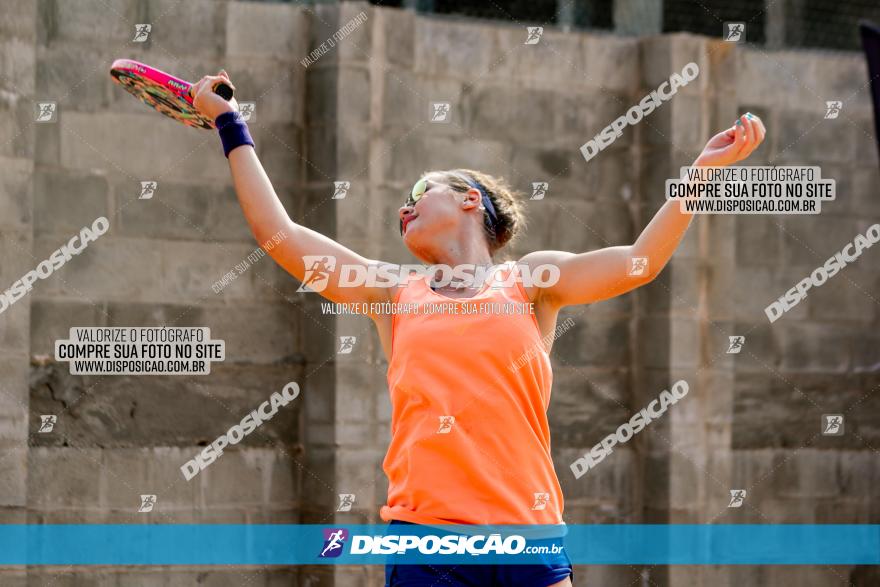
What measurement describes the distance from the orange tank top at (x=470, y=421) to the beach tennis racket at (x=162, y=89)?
1.09 m

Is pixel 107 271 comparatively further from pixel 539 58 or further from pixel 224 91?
pixel 224 91

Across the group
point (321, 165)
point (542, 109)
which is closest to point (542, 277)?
point (321, 165)

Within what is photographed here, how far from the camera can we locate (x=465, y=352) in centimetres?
370

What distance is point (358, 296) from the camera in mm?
4039

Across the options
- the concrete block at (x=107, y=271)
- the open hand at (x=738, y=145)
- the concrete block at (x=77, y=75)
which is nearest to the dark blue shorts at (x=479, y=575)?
the open hand at (x=738, y=145)

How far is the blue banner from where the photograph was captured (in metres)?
7.05

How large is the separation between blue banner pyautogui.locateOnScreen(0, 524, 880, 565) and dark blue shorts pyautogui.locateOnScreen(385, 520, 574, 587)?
2117 millimetres

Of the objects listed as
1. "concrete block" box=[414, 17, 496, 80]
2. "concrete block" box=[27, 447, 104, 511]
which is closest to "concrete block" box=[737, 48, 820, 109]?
"concrete block" box=[414, 17, 496, 80]

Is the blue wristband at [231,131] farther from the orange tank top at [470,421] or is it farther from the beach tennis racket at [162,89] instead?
the orange tank top at [470,421]

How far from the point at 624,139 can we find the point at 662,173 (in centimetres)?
34

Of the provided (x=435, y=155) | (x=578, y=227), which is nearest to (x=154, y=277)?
(x=435, y=155)

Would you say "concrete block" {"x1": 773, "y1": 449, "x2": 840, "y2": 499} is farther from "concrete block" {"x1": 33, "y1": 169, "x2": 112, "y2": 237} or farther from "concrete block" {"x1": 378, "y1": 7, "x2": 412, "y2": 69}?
"concrete block" {"x1": 33, "y1": 169, "x2": 112, "y2": 237}

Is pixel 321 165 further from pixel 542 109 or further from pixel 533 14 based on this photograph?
pixel 533 14

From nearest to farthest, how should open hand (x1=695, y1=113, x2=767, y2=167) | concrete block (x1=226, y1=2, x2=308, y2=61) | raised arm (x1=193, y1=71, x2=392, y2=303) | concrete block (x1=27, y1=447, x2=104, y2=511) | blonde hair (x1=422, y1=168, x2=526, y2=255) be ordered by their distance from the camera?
open hand (x1=695, y1=113, x2=767, y2=167), raised arm (x1=193, y1=71, x2=392, y2=303), blonde hair (x1=422, y1=168, x2=526, y2=255), concrete block (x1=27, y1=447, x2=104, y2=511), concrete block (x1=226, y1=2, x2=308, y2=61)
